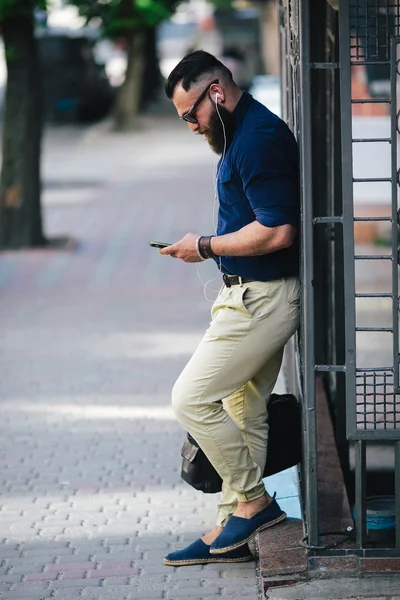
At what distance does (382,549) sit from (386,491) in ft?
4.57

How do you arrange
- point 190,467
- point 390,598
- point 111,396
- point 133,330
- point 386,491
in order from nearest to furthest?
point 390,598, point 190,467, point 386,491, point 111,396, point 133,330

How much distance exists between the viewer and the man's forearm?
4207 mm

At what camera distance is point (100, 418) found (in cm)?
704

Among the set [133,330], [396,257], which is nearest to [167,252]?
[396,257]

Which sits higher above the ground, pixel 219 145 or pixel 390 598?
pixel 219 145

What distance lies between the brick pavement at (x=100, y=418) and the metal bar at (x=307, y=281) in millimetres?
464

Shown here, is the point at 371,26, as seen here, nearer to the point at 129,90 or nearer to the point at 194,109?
the point at 194,109

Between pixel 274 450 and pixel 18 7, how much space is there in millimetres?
8801

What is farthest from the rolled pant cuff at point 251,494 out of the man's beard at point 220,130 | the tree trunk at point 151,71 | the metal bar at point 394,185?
the tree trunk at point 151,71

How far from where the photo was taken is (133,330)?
9336mm

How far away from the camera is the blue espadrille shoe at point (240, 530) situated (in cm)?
464

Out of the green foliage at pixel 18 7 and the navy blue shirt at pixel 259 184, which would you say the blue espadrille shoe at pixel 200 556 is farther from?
the green foliage at pixel 18 7

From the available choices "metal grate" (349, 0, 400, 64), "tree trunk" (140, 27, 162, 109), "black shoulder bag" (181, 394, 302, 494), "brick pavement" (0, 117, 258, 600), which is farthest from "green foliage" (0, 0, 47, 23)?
"tree trunk" (140, 27, 162, 109)

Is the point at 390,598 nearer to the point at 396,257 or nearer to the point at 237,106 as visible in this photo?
the point at 396,257
